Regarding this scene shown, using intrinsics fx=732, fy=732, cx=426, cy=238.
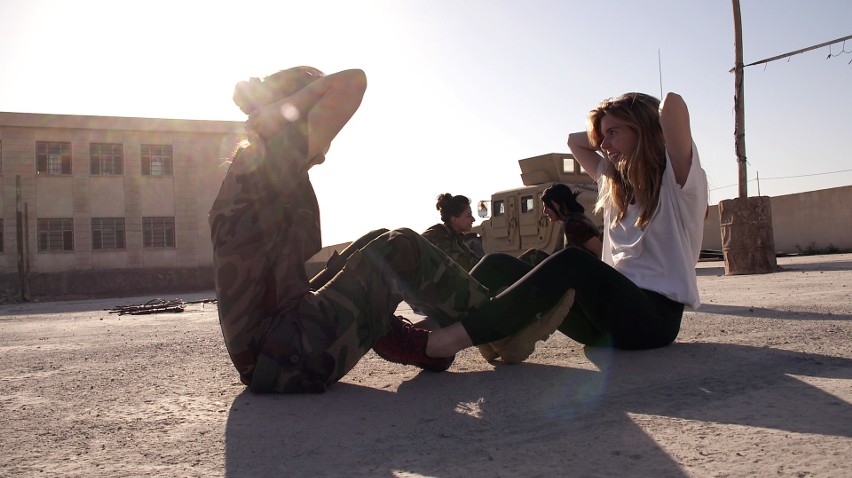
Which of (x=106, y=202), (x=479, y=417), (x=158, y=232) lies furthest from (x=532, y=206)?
(x=106, y=202)

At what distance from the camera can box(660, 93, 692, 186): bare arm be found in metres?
2.76

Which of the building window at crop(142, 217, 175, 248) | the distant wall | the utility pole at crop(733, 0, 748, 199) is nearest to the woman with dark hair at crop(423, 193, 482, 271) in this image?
the utility pole at crop(733, 0, 748, 199)

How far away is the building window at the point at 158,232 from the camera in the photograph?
2620 cm

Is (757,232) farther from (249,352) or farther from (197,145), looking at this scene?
(197,145)

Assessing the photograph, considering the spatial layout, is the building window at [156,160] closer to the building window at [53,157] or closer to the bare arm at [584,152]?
the building window at [53,157]

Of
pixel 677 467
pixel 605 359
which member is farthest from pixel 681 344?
pixel 677 467

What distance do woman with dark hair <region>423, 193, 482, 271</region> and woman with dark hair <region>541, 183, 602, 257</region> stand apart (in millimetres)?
1239

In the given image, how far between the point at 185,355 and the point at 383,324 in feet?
6.57

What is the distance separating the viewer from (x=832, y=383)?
7.63 ft

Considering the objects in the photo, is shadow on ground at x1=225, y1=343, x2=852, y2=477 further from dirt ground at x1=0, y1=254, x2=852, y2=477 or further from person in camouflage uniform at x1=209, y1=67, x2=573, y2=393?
person in camouflage uniform at x1=209, y1=67, x2=573, y2=393

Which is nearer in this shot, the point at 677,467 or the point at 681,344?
the point at 677,467

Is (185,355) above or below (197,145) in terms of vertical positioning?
below

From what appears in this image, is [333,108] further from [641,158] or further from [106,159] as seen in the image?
[106,159]

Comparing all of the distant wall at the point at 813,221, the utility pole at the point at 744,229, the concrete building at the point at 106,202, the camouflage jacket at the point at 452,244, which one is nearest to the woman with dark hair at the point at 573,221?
the camouflage jacket at the point at 452,244
